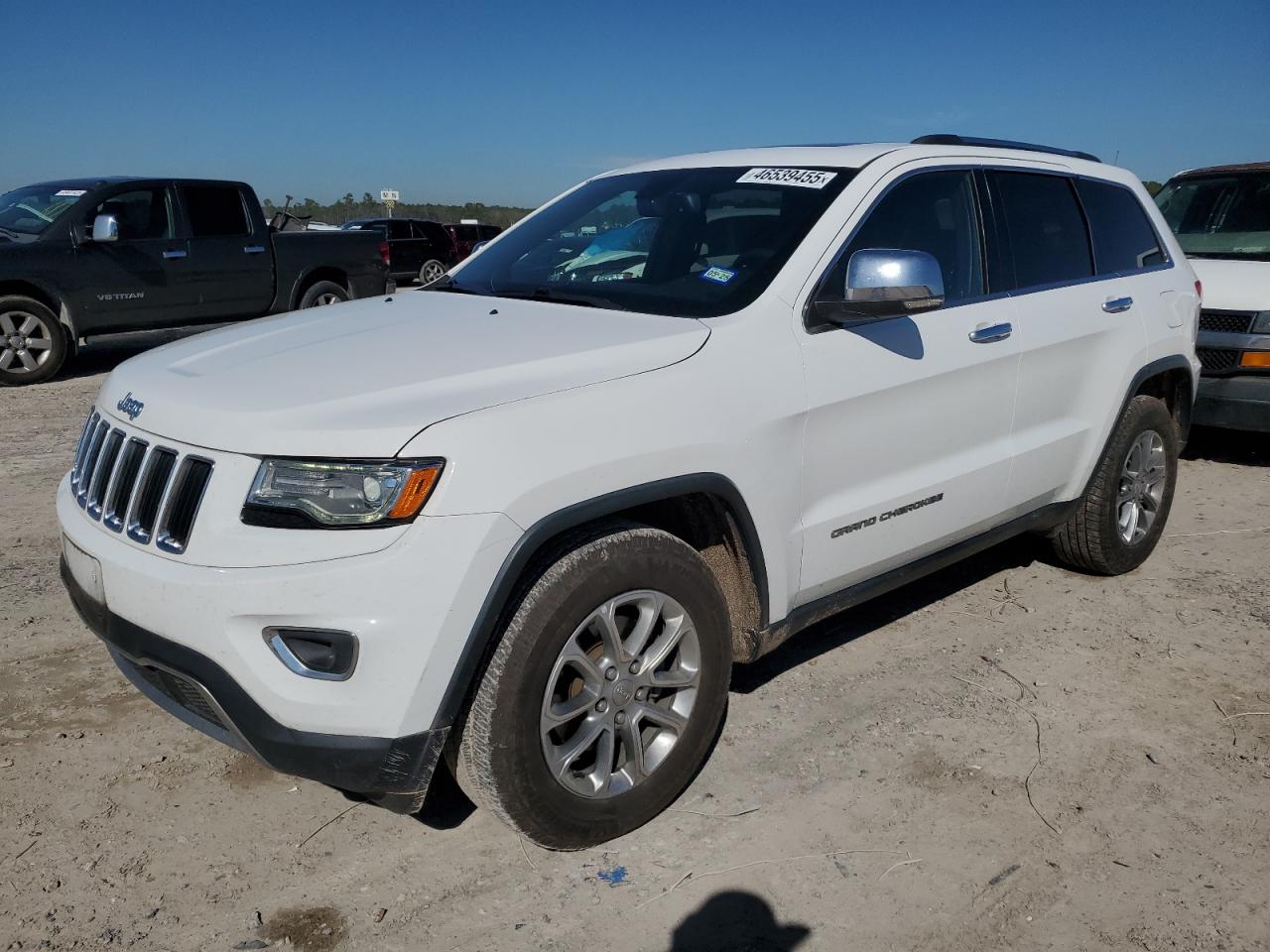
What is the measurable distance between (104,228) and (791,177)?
8101 mm

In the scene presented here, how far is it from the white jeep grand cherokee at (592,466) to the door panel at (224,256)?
7650mm

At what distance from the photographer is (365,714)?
238 centimetres

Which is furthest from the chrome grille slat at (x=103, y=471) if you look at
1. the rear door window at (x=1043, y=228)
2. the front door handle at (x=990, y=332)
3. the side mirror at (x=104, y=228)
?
the side mirror at (x=104, y=228)

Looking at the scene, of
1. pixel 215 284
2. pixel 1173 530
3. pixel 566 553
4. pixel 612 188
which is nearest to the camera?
pixel 566 553

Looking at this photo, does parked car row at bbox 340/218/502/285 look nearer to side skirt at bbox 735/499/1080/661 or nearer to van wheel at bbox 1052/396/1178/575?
van wheel at bbox 1052/396/1178/575

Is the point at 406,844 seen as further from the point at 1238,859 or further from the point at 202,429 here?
the point at 1238,859

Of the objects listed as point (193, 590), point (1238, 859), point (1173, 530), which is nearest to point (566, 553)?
point (193, 590)

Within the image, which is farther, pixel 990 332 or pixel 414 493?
pixel 990 332

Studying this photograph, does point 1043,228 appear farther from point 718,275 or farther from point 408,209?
point 408,209

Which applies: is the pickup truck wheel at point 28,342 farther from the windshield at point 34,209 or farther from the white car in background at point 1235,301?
the white car in background at point 1235,301

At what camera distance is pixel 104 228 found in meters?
9.61

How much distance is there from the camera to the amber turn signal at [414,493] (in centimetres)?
234

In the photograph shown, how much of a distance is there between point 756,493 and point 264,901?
5.44ft

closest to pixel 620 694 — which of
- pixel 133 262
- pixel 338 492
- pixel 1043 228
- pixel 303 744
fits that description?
pixel 303 744
